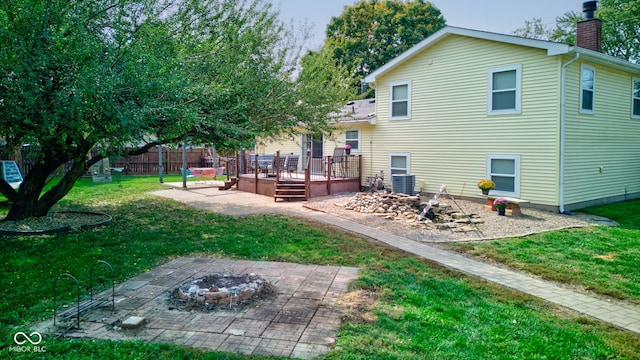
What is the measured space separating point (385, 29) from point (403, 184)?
73.5 ft

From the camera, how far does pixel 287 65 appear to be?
37.4 ft

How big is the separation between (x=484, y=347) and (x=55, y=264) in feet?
19.5

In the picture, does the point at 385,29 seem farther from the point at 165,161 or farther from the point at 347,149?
the point at 347,149

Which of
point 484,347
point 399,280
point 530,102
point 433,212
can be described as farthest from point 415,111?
point 484,347

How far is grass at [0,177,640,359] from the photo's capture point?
11.8 feet

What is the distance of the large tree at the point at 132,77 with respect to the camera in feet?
19.2

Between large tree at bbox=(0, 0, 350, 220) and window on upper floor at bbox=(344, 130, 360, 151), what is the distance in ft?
16.5

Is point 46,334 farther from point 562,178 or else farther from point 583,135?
point 583,135

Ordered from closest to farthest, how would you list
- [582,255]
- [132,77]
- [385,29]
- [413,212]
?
[132,77]
[582,255]
[413,212]
[385,29]

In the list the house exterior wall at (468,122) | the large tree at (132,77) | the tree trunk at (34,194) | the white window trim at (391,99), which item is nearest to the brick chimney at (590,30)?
the house exterior wall at (468,122)

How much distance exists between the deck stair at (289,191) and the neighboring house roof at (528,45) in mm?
5295

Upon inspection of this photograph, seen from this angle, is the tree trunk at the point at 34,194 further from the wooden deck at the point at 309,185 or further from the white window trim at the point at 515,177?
the white window trim at the point at 515,177

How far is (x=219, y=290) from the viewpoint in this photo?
184 inches

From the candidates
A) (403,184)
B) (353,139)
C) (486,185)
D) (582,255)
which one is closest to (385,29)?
(353,139)
